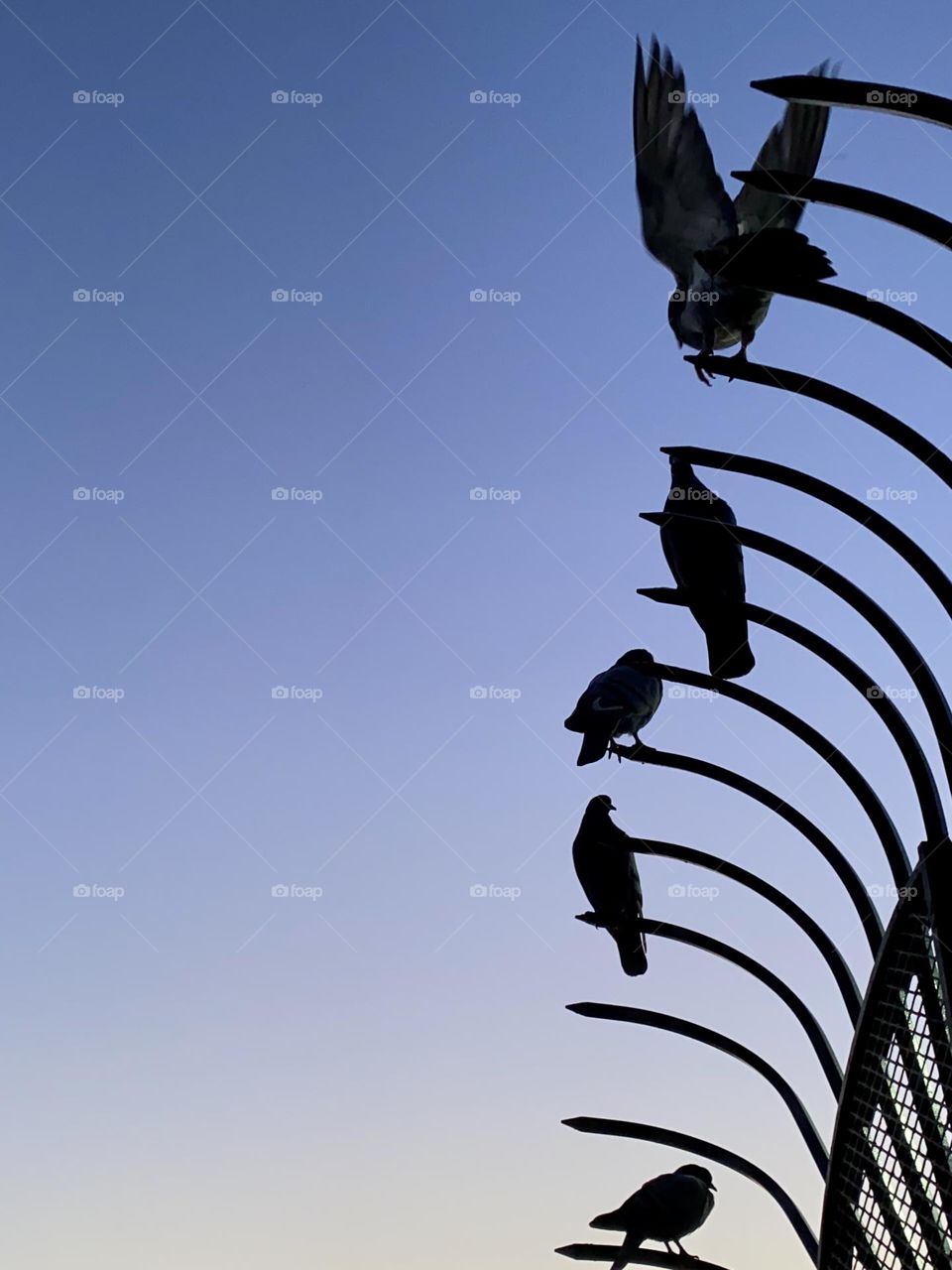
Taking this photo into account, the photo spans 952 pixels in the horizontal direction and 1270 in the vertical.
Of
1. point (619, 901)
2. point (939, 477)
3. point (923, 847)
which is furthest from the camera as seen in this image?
point (619, 901)

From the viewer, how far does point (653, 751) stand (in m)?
5.07

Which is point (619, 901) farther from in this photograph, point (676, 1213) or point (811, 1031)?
point (676, 1213)

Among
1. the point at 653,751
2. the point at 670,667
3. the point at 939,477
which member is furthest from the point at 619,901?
the point at 939,477

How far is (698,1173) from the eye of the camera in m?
6.27

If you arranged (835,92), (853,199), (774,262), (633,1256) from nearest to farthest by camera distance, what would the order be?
1. (835,92)
2. (853,199)
3. (774,262)
4. (633,1256)

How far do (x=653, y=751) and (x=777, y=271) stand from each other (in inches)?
104

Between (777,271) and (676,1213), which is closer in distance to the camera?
(777,271)

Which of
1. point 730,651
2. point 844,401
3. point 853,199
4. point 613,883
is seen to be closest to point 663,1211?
point 613,883

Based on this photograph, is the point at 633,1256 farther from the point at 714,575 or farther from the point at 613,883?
the point at 714,575

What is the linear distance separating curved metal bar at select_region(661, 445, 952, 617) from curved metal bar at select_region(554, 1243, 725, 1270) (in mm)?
3070

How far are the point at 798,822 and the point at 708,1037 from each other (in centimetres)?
109

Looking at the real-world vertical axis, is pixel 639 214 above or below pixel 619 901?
above

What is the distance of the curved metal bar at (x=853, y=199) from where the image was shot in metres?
2.43

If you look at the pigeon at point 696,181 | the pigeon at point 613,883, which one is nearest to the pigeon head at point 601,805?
the pigeon at point 613,883
